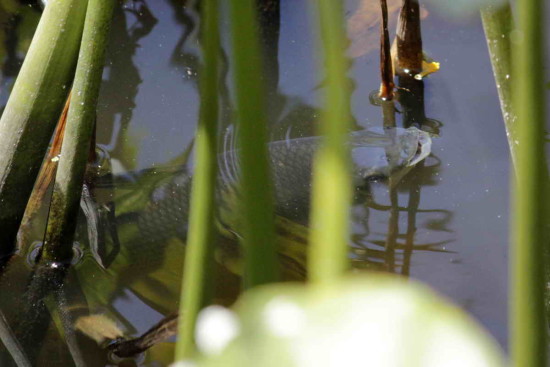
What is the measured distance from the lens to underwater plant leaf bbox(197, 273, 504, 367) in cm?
14

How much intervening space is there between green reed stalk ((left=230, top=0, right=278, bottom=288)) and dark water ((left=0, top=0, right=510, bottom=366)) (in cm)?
68

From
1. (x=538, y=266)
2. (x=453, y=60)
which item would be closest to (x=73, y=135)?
(x=538, y=266)

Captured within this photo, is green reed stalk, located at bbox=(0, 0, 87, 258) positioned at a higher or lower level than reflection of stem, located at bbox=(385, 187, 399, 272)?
higher

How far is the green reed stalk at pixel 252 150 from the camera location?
0.23m

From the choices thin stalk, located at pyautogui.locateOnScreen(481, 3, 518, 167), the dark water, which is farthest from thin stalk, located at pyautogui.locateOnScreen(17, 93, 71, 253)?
thin stalk, located at pyautogui.locateOnScreen(481, 3, 518, 167)

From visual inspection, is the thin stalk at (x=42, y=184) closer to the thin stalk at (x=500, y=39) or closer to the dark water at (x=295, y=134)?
the dark water at (x=295, y=134)

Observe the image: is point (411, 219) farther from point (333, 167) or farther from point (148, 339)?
point (333, 167)

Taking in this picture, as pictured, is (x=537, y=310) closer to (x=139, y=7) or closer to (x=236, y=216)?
(x=236, y=216)

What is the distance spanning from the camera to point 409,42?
4.46 feet

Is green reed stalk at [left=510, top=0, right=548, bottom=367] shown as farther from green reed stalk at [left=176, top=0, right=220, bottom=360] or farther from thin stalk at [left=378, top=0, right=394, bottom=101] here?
thin stalk at [left=378, top=0, right=394, bottom=101]

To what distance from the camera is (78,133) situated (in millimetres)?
854

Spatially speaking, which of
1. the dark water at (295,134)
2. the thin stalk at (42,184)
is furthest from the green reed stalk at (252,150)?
the thin stalk at (42,184)

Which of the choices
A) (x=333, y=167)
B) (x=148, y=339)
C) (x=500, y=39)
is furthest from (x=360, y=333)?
(x=148, y=339)

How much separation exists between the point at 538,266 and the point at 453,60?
124 centimetres
